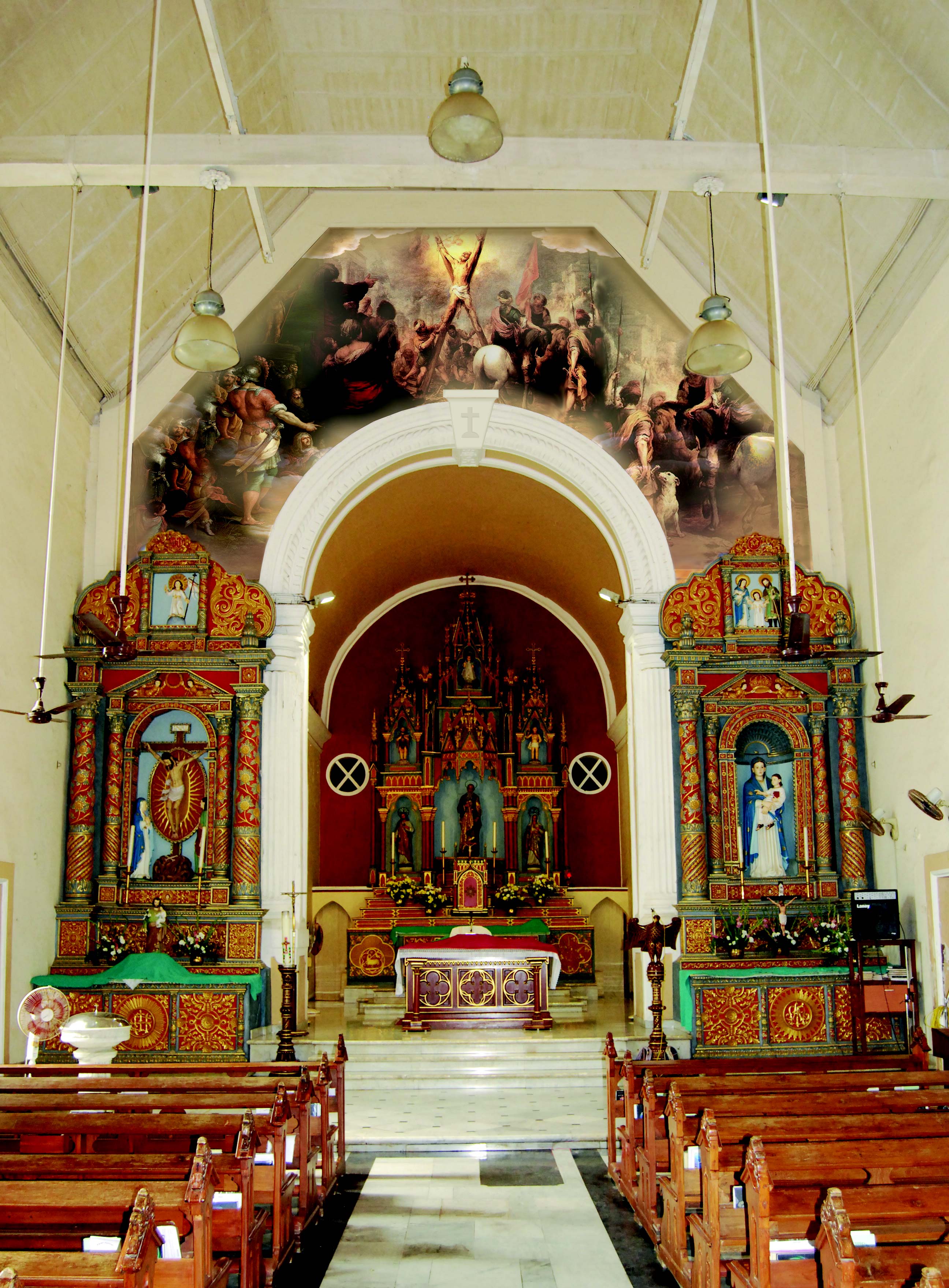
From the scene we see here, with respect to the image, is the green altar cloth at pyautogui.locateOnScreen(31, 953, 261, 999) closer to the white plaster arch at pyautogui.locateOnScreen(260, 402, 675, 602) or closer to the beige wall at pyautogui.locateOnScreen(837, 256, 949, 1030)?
the white plaster arch at pyautogui.locateOnScreen(260, 402, 675, 602)

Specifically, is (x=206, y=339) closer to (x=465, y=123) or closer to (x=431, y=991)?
(x=465, y=123)

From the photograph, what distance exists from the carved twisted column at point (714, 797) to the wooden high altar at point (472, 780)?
16.3ft

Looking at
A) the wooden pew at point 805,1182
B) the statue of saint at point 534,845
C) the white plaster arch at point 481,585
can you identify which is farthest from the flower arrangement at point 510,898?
the wooden pew at point 805,1182

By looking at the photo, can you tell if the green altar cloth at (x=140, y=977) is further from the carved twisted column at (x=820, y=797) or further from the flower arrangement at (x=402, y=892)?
the carved twisted column at (x=820, y=797)

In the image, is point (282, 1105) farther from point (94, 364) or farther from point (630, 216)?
point (630, 216)

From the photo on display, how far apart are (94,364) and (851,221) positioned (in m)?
7.93

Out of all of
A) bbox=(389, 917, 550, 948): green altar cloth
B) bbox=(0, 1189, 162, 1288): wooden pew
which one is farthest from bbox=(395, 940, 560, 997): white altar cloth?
bbox=(0, 1189, 162, 1288): wooden pew

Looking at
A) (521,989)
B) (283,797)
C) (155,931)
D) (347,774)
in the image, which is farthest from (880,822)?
(347,774)

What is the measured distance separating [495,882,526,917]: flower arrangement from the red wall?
1538 mm

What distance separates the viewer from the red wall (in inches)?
714

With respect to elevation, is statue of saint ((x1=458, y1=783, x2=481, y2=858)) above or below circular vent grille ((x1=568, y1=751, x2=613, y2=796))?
below

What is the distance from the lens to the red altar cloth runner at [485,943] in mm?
13234

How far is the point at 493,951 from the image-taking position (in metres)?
13.1

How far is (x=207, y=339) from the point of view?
959 centimetres
